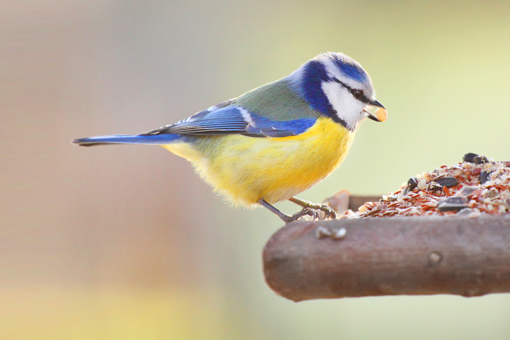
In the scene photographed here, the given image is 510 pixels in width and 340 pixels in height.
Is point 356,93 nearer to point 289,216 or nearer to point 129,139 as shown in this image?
point 289,216

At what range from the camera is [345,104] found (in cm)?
201

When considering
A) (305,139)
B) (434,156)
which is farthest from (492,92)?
(305,139)

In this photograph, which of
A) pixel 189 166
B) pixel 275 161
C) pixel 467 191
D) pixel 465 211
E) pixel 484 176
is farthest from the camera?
pixel 189 166

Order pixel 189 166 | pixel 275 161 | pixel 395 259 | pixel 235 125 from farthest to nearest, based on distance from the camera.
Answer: pixel 189 166
pixel 235 125
pixel 275 161
pixel 395 259

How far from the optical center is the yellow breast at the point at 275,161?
1824 mm

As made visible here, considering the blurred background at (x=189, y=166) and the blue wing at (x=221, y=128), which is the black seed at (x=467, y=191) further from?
the blurred background at (x=189, y=166)

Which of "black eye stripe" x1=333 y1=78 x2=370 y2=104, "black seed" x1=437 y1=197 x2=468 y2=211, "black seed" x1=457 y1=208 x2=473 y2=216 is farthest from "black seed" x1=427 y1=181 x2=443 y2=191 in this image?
"black eye stripe" x1=333 y1=78 x2=370 y2=104

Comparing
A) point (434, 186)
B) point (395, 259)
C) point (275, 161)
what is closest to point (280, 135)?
point (275, 161)

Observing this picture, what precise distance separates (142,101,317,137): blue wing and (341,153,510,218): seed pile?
1.40 feet

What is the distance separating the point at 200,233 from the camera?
4.53 meters

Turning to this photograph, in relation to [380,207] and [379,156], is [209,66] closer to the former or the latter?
[379,156]

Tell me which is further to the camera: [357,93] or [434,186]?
Result: [357,93]

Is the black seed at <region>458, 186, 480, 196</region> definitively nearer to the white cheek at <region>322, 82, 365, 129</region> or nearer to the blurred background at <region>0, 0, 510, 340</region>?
the white cheek at <region>322, 82, 365, 129</region>

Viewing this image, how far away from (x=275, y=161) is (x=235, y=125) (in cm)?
28
